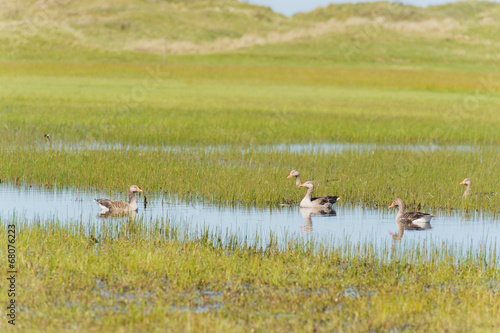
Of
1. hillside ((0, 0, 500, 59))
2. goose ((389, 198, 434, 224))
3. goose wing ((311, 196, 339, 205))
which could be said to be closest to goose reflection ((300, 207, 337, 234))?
goose wing ((311, 196, 339, 205))

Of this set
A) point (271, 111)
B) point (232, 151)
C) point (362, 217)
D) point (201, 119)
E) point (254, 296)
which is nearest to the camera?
point (254, 296)

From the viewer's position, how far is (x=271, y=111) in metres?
46.7

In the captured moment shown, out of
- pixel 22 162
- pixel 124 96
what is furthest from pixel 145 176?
pixel 124 96

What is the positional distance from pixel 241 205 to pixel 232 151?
9028 millimetres

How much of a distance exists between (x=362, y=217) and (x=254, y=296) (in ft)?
24.6

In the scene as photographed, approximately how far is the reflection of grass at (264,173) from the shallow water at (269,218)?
884 mm

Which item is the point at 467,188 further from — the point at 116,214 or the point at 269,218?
the point at 116,214

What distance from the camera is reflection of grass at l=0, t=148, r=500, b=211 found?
2003 cm

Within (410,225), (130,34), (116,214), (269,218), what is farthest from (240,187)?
(130,34)

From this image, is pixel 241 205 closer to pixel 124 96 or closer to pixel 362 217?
pixel 362 217

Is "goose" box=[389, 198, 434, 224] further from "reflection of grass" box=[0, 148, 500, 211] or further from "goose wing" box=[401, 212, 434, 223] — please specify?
"reflection of grass" box=[0, 148, 500, 211]

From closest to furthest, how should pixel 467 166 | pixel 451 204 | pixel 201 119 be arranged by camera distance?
pixel 451 204 < pixel 467 166 < pixel 201 119

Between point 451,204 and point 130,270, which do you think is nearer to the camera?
point 130,270

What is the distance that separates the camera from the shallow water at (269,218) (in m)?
15.6
